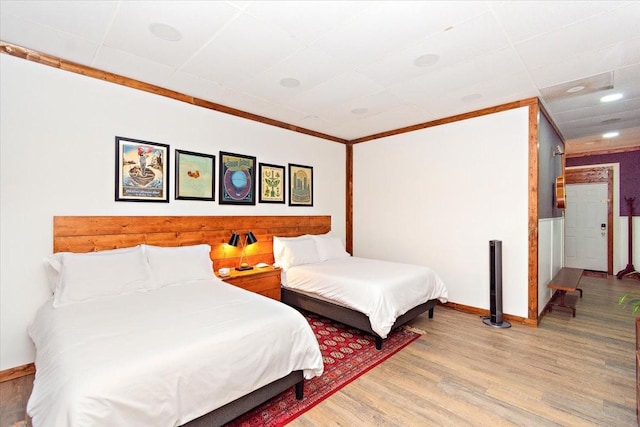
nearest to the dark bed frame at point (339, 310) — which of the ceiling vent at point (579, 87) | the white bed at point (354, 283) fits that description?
the white bed at point (354, 283)

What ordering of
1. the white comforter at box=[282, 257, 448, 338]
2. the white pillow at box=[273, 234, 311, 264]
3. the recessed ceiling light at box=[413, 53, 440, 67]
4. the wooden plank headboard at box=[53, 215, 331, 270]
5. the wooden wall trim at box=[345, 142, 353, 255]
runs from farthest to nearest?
the wooden wall trim at box=[345, 142, 353, 255] → the white pillow at box=[273, 234, 311, 264] → the white comforter at box=[282, 257, 448, 338] → the wooden plank headboard at box=[53, 215, 331, 270] → the recessed ceiling light at box=[413, 53, 440, 67]

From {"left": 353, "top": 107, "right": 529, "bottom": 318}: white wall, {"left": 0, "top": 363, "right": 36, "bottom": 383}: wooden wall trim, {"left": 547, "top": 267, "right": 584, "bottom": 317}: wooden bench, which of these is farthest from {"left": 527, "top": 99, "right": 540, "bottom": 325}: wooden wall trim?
{"left": 0, "top": 363, "right": 36, "bottom": 383}: wooden wall trim

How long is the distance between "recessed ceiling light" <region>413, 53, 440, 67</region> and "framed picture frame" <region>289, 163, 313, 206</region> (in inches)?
99.5

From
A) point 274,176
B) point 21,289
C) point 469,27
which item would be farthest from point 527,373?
point 21,289

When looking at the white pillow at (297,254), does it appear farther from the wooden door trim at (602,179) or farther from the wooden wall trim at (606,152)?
the wooden wall trim at (606,152)

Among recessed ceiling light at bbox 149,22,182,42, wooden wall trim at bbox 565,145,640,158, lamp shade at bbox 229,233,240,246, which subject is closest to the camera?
recessed ceiling light at bbox 149,22,182,42

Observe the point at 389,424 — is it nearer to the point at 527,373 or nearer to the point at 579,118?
the point at 527,373

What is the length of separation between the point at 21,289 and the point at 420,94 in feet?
14.7

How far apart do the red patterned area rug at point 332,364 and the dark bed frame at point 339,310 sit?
0.55 feet

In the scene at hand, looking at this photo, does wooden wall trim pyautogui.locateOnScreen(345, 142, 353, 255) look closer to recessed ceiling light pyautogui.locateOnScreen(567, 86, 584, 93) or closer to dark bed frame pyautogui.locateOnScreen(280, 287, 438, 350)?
dark bed frame pyautogui.locateOnScreen(280, 287, 438, 350)

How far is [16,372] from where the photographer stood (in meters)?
2.63

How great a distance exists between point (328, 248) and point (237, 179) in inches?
68.4

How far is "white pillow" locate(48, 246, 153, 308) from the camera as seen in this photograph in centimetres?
250

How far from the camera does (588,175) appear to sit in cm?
680
